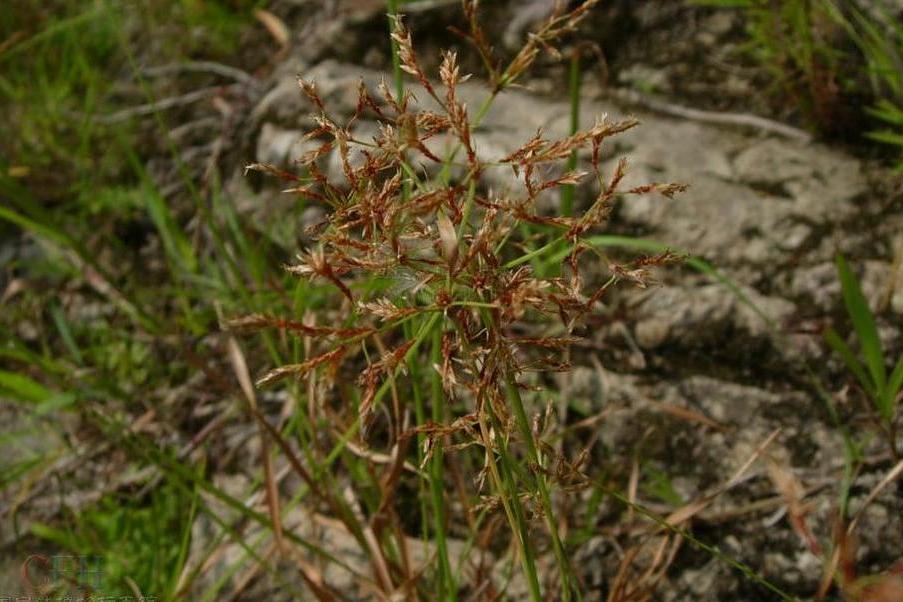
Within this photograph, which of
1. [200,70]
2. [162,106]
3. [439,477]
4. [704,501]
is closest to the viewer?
[439,477]

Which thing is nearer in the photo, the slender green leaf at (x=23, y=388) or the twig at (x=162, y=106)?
the slender green leaf at (x=23, y=388)

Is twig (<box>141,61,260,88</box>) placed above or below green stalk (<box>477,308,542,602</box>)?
above

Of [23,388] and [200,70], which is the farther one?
[200,70]

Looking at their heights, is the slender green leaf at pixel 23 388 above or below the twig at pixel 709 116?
below

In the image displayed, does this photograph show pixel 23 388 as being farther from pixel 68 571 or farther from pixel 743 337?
pixel 743 337

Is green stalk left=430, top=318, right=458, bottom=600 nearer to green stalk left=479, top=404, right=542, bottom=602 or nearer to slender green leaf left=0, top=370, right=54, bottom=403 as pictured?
green stalk left=479, top=404, right=542, bottom=602

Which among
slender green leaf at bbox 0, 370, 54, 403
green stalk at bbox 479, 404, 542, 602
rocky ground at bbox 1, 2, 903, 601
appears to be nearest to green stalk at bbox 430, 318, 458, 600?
green stalk at bbox 479, 404, 542, 602

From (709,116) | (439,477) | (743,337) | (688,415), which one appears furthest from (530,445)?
(709,116)

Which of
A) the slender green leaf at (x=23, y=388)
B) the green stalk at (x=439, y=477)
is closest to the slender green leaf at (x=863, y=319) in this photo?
the green stalk at (x=439, y=477)

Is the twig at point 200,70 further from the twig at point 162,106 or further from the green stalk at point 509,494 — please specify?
the green stalk at point 509,494
